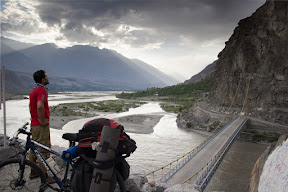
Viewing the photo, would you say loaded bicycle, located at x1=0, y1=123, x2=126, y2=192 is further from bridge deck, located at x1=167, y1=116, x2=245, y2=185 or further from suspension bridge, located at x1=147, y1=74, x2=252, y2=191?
bridge deck, located at x1=167, y1=116, x2=245, y2=185

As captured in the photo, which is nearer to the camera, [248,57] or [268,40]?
[268,40]

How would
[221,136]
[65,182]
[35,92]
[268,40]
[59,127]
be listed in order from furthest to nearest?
[268,40]
[59,127]
[221,136]
[35,92]
[65,182]

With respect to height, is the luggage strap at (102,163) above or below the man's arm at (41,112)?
below

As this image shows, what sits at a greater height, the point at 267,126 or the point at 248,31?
the point at 248,31

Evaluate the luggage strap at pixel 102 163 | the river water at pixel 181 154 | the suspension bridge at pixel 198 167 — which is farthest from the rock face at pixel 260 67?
the luggage strap at pixel 102 163

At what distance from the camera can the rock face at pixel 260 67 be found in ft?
104

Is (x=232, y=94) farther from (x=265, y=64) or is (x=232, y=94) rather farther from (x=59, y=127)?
(x=59, y=127)

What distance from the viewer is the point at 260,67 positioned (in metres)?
35.5

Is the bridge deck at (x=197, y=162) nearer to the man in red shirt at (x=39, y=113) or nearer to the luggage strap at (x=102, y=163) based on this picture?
the man in red shirt at (x=39, y=113)

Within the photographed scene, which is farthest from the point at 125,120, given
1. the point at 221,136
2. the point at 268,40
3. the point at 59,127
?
the point at 268,40

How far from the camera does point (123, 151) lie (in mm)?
2906

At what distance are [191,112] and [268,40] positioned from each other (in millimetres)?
16787

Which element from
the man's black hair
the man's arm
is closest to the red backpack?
the man's arm

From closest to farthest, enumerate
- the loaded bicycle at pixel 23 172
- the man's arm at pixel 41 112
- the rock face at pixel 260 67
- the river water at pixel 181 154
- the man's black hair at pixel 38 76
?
the loaded bicycle at pixel 23 172
the man's arm at pixel 41 112
the man's black hair at pixel 38 76
the river water at pixel 181 154
the rock face at pixel 260 67
